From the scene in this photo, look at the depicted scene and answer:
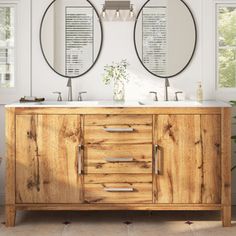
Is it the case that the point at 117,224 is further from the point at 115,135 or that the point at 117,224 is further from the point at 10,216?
the point at 10,216

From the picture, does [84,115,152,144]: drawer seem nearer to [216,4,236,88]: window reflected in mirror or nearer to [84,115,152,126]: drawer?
[84,115,152,126]: drawer

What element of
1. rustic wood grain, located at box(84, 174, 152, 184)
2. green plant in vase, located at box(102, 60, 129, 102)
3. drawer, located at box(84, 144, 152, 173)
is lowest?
rustic wood grain, located at box(84, 174, 152, 184)

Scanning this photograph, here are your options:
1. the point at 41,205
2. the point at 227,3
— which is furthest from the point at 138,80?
the point at 41,205

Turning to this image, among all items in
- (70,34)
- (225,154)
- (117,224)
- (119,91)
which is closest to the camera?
(225,154)

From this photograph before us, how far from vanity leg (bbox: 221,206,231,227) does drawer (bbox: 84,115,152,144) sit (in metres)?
0.77

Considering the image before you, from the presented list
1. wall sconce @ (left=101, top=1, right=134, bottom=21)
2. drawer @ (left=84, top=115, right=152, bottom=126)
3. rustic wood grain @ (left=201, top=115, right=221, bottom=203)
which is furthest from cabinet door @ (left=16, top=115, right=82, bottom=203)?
wall sconce @ (left=101, top=1, right=134, bottom=21)

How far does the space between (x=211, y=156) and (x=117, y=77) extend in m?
1.10

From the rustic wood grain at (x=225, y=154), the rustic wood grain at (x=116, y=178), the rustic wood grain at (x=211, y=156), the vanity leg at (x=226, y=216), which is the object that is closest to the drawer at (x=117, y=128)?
the rustic wood grain at (x=116, y=178)

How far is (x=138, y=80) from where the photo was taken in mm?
4633

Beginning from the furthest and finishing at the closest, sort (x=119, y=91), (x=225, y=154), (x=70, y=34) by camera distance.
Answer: (x=70, y=34)
(x=119, y=91)
(x=225, y=154)

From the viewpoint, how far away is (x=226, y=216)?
3.99m

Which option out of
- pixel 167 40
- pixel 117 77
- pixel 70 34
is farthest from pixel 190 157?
pixel 70 34

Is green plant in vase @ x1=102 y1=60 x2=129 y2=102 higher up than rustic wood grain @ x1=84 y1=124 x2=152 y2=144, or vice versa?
green plant in vase @ x1=102 y1=60 x2=129 y2=102

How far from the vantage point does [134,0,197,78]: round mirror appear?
4.60m
